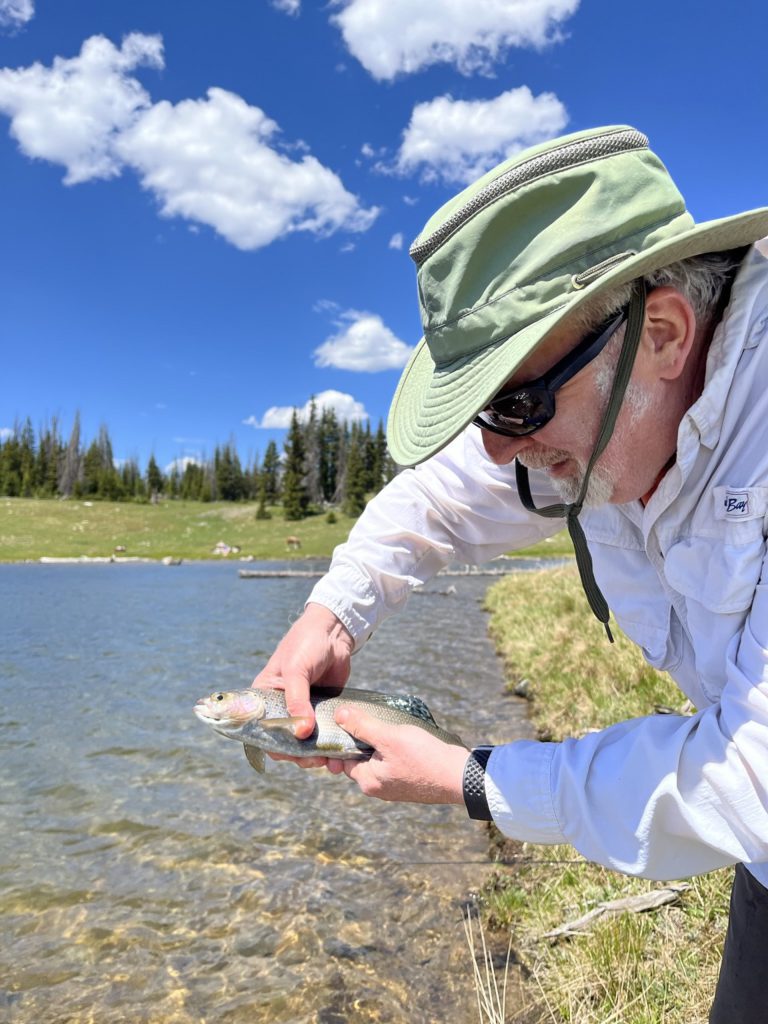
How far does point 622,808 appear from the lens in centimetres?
165

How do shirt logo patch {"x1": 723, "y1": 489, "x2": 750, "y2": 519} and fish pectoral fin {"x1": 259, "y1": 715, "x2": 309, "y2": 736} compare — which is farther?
fish pectoral fin {"x1": 259, "y1": 715, "x2": 309, "y2": 736}

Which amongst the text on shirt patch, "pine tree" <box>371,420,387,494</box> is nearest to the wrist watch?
the text on shirt patch

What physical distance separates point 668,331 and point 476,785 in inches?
51.4

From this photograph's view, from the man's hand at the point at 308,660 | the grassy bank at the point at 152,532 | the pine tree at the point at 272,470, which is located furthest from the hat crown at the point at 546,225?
the pine tree at the point at 272,470

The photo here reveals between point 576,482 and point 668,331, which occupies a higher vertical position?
point 668,331

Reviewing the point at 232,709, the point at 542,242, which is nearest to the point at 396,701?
the point at 232,709

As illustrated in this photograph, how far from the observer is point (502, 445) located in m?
2.20

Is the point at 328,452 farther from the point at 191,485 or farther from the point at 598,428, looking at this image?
the point at 598,428

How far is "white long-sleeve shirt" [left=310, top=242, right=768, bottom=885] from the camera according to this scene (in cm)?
152

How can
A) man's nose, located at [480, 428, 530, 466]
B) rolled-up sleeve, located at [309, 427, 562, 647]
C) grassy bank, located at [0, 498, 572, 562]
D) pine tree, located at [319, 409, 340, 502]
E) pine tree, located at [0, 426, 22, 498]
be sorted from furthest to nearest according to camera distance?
1. pine tree, located at [319, 409, 340, 502]
2. pine tree, located at [0, 426, 22, 498]
3. grassy bank, located at [0, 498, 572, 562]
4. rolled-up sleeve, located at [309, 427, 562, 647]
5. man's nose, located at [480, 428, 530, 466]

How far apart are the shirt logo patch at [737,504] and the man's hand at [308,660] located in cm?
167

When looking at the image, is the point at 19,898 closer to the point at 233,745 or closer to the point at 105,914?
the point at 105,914

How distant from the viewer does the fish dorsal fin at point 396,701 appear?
3.06 meters

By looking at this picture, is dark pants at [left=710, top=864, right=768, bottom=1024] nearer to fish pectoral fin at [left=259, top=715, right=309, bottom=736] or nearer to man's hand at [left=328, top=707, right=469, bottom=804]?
man's hand at [left=328, top=707, right=469, bottom=804]
